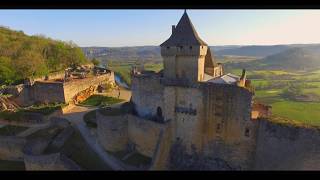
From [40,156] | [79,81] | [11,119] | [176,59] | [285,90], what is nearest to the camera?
[40,156]

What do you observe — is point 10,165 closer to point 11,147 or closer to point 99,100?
point 11,147

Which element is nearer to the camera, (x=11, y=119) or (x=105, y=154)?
(x=105, y=154)

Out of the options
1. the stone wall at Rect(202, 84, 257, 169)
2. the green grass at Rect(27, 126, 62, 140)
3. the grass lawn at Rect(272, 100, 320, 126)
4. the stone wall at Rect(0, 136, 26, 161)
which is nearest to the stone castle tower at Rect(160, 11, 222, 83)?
the stone wall at Rect(202, 84, 257, 169)

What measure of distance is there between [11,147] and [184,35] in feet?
41.6

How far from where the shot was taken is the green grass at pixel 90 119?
19.7m

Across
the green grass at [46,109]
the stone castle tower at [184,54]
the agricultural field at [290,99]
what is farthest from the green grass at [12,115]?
the agricultural field at [290,99]

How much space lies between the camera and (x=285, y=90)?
48094 mm

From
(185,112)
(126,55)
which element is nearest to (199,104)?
(185,112)

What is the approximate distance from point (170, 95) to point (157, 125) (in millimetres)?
1927

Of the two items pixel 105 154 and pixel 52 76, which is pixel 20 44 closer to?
pixel 52 76

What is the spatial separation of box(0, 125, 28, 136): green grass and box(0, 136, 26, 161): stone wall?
1.05m

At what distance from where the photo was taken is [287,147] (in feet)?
48.6

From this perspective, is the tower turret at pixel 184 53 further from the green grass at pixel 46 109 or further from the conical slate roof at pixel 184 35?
the green grass at pixel 46 109
